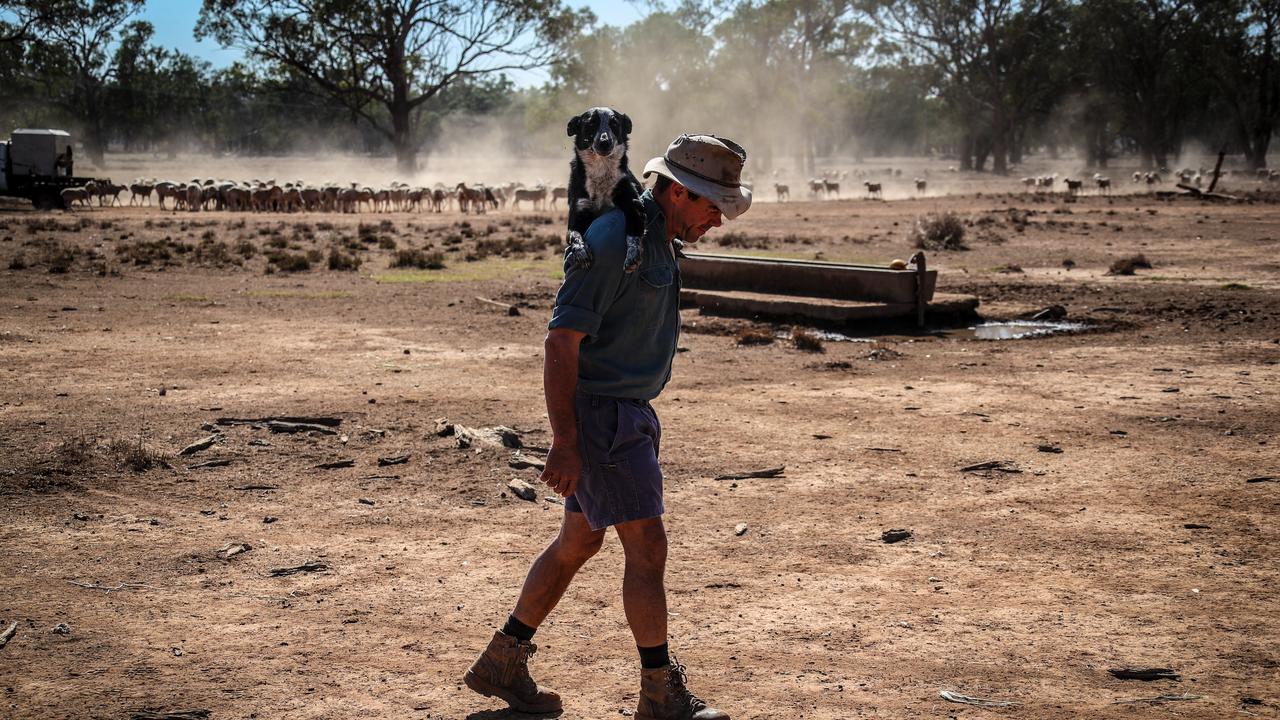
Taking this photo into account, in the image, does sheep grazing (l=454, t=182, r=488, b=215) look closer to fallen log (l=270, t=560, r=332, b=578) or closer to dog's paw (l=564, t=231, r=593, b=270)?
fallen log (l=270, t=560, r=332, b=578)

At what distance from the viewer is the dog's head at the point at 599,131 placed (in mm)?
3375

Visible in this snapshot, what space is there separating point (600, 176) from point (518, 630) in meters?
1.45

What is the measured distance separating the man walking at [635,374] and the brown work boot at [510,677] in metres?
0.36

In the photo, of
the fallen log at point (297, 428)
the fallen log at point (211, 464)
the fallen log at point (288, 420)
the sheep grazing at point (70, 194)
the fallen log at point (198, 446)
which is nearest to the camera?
the fallen log at point (211, 464)

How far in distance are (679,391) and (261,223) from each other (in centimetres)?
2344

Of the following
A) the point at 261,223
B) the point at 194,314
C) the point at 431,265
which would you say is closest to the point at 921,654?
the point at 194,314

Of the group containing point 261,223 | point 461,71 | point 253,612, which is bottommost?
point 253,612

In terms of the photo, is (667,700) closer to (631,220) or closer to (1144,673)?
(631,220)

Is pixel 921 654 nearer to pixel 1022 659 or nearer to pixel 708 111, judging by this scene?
pixel 1022 659

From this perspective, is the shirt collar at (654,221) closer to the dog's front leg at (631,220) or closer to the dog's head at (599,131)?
the dog's front leg at (631,220)

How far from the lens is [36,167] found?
35.3m

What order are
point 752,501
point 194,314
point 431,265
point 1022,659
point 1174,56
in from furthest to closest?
point 1174,56 → point 431,265 → point 194,314 → point 752,501 → point 1022,659

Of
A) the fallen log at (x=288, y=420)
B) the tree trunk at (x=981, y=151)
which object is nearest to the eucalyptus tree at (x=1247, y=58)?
the tree trunk at (x=981, y=151)

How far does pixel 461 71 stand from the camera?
54156mm
